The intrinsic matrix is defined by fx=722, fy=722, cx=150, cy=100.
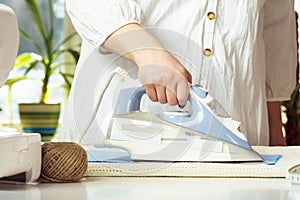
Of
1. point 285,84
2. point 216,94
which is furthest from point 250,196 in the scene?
point 285,84

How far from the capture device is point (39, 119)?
11.0 ft

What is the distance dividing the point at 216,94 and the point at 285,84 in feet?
1.21

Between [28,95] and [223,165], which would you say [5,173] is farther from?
[28,95]

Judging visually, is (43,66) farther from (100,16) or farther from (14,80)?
(100,16)

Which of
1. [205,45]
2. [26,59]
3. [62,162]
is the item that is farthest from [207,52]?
[26,59]

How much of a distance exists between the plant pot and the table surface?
2124 mm

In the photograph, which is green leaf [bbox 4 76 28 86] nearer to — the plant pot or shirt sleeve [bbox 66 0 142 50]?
the plant pot

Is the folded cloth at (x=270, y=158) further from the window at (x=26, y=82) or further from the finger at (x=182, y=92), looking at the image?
the window at (x=26, y=82)

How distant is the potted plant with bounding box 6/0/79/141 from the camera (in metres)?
3.37

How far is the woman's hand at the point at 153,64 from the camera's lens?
1.38 metres

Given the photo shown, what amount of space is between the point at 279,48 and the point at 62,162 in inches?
41.7

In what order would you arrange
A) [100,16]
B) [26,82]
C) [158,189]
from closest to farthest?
[158,189] → [100,16] → [26,82]

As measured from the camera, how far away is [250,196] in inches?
42.3

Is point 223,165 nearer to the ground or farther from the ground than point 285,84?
nearer to the ground
